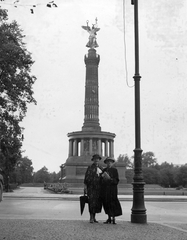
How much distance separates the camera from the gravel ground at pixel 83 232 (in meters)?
6.91

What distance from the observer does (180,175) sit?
84.5 meters

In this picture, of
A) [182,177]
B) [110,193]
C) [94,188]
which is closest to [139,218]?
[110,193]

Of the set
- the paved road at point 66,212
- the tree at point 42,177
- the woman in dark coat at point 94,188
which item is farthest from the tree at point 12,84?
the tree at point 42,177

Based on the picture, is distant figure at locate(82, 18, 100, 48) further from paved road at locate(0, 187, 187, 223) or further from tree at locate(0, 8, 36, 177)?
paved road at locate(0, 187, 187, 223)

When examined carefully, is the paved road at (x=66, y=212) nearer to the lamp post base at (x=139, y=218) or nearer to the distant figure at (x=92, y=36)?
the lamp post base at (x=139, y=218)

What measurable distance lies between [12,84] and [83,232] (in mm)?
15931

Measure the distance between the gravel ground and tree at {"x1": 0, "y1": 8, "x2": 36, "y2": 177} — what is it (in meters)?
14.1

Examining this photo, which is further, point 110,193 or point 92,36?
point 92,36

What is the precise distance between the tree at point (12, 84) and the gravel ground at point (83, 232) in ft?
46.4

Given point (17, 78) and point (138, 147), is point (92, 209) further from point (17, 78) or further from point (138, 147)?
point (17, 78)

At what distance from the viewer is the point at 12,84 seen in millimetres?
21812

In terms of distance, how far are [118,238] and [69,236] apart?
3.36ft

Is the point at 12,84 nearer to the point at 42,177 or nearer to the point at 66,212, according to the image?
the point at 66,212

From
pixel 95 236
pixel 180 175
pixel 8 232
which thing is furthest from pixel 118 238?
pixel 180 175
